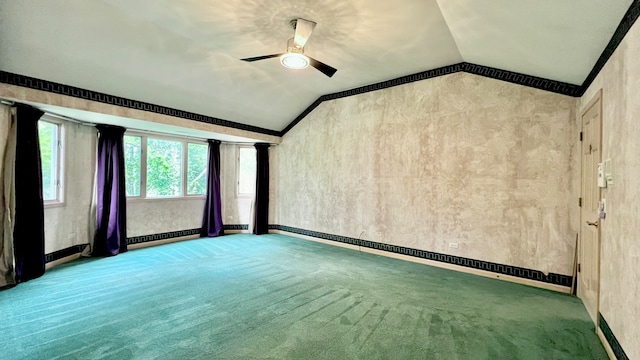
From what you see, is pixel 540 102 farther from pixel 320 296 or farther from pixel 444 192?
pixel 320 296

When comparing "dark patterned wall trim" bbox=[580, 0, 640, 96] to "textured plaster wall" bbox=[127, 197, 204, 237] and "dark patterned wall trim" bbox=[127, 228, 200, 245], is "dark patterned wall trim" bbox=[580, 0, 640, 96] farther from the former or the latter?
"dark patterned wall trim" bbox=[127, 228, 200, 245]

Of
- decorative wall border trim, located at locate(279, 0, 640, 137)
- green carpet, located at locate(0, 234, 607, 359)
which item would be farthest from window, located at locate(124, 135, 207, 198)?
decorative wall border trim, located at locate(279, 0, 640, 137)

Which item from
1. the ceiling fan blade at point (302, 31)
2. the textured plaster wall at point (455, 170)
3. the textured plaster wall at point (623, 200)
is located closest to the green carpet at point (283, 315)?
the textured plaster wall at point (623, 200)

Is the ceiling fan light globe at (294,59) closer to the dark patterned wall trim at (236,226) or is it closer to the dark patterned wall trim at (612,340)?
the dark patterned wall trim at (612,340)

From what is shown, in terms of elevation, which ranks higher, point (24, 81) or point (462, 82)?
point (462, 82)

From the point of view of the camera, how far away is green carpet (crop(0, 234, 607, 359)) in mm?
2156

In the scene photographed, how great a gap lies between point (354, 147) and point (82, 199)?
4.82m

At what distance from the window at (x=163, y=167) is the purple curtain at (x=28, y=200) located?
5.41 feet

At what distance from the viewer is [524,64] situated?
3311 millimetres

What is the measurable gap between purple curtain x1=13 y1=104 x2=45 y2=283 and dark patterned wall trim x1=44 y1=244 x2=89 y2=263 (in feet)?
1.40

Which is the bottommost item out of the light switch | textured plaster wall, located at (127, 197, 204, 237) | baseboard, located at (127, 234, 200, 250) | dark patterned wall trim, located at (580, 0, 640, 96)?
baseboard, located at (127, 234, 200, 250)

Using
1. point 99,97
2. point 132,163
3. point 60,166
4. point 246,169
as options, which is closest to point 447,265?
point 246,169

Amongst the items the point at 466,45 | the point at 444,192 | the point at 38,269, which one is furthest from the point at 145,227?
the point at 466,45

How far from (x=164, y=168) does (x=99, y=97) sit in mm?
2144
